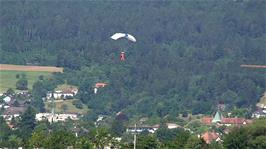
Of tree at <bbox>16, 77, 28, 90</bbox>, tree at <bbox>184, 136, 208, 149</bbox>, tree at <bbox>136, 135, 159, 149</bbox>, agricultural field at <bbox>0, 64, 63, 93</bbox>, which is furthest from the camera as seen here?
agricultural field at <bbox>0, 64, 63, 93</bbox>

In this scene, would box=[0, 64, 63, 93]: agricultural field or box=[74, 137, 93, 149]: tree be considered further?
box=[0, 64, 63, 93]: agricultural field

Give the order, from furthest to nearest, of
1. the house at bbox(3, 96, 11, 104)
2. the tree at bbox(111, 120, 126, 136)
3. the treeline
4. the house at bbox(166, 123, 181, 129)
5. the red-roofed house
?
the house at bbox(3, 96, 11, 104) → the red-roofed house → the house at bbox(166, 123, 181, 129) → the tree at bbox(111, 120, 126, 136) → the treeline

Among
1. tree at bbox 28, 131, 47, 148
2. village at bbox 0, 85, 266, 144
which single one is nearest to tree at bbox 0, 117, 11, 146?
tree at bbox 28, 131, 47, 148

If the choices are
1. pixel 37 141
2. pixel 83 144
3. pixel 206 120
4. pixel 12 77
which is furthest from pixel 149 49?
pixel 83 144

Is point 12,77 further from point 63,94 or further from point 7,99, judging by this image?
point 7,99

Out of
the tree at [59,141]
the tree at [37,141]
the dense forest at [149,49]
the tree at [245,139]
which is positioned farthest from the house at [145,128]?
the tree at [37,141]

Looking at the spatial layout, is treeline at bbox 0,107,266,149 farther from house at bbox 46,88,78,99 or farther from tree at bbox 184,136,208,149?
house at bbox 46,88,78,99

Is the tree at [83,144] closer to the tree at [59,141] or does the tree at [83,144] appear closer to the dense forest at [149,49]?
the tree at [59,141]
